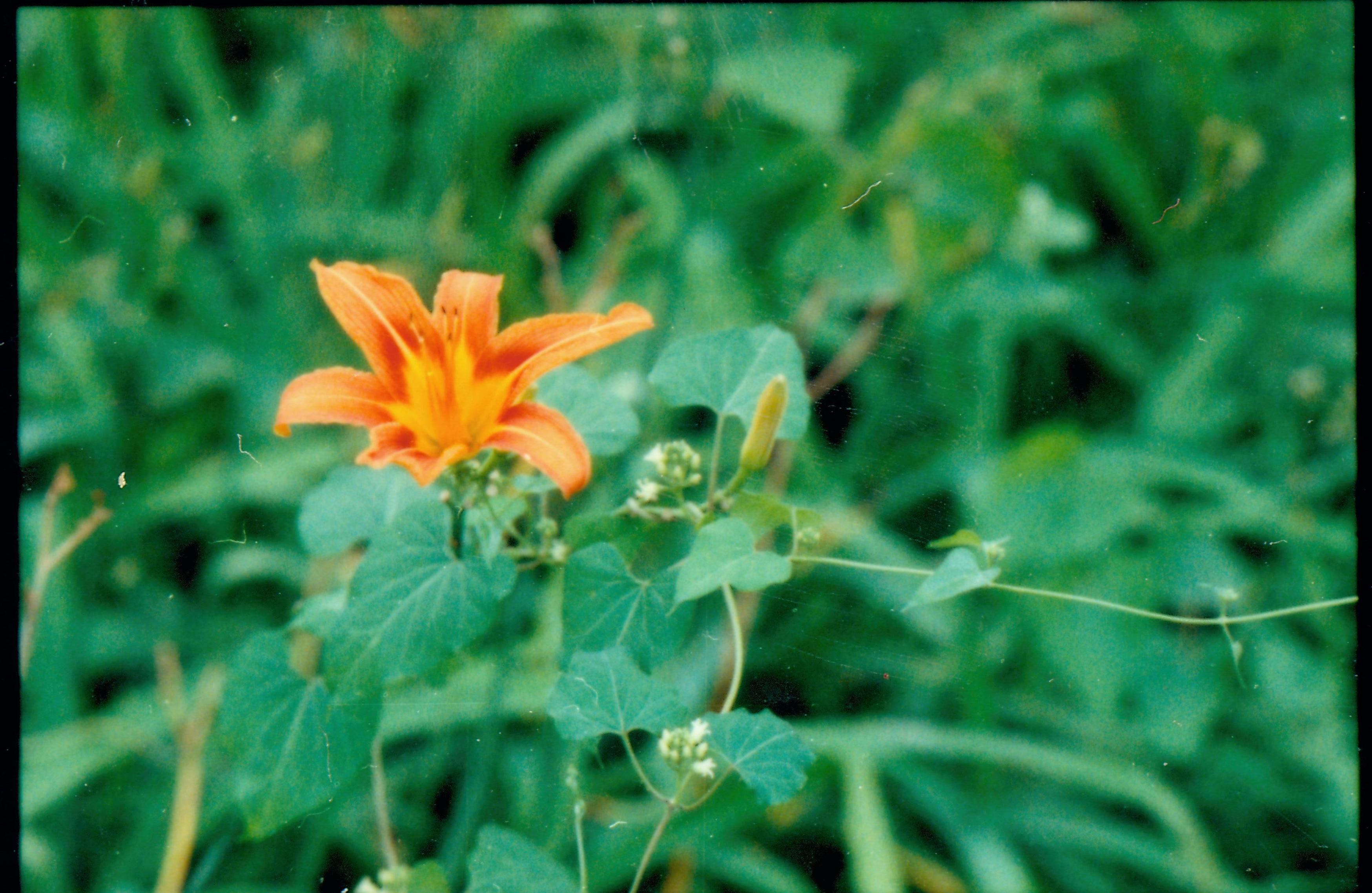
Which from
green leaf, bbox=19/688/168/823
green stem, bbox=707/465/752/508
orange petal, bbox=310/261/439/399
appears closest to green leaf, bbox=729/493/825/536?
green stem, bbox=707/465/752/508

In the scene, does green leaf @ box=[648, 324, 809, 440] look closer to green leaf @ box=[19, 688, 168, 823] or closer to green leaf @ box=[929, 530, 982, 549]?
green leaf @ box=[929, 530, 982, 549]

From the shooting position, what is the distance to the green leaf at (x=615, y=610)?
576mm

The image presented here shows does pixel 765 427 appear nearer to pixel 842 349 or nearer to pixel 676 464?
pixel 676 464

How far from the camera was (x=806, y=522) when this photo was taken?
57cm

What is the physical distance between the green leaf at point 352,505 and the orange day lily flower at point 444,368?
8 cm

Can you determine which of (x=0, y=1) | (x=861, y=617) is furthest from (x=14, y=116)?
(x=861, y=617)

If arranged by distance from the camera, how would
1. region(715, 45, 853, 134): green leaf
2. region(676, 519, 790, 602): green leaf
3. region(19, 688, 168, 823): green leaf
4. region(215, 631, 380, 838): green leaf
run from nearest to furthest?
region(676, 519, 790, 602): green leaf < region(215, 631, 380, 838): green leaf < region(19, 688, 168, 823): green leaf < region(715, 45, 853, 134): green leaf

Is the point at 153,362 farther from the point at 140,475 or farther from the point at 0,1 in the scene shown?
the point at 0,1

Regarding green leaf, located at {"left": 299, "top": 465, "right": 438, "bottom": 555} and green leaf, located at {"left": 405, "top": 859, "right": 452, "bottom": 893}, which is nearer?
green leaf, located at {"left": 405, "top": 859, "right": 452, "bottom": 893}

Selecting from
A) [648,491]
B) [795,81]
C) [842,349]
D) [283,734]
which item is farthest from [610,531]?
[795,81]

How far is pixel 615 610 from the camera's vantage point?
0.58m

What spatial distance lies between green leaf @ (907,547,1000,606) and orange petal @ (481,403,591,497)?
0.19 m

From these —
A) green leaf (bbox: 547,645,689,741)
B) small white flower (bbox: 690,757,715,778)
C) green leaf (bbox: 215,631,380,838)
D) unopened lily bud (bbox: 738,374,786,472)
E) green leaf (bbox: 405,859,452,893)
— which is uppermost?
unopened lily bud (bbox: 738,374,786,472)

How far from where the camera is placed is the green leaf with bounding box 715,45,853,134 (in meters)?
1.63
